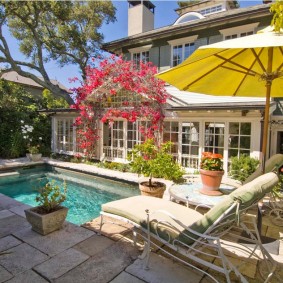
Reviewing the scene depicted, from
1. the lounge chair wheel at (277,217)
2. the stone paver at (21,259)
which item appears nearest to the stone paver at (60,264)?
the stone paver at (21,259)

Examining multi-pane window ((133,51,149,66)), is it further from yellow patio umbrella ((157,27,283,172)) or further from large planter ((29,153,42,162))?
yellow patio umbrella ((157,27,283,172))

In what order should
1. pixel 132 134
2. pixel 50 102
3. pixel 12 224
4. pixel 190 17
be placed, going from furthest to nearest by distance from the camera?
pixel 50 102
pixel 190 17
pixel 132 134
pixel 12 224

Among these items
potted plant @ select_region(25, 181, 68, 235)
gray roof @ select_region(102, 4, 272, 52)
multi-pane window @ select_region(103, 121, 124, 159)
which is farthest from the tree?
potted plant @ select_region(25, 181, 68, 235)

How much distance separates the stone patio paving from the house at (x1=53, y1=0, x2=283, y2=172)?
19.8ft

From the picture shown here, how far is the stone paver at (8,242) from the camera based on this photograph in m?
3.14

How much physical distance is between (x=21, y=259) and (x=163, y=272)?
1823 millimetres

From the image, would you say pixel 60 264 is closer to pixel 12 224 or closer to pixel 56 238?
pixel 56 238

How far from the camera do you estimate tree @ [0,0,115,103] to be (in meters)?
14.7

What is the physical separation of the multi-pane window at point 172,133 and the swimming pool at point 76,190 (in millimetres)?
2664

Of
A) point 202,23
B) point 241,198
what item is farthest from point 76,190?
point 202,23

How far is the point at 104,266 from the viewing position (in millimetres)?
2754

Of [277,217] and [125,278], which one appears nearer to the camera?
[125,278]

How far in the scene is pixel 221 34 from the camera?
1024 cm

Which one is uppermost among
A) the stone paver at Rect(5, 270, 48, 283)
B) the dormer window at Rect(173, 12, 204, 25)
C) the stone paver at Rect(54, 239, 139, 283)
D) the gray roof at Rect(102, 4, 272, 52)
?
the dormer window at Rect(173, 12, 204, 25)
